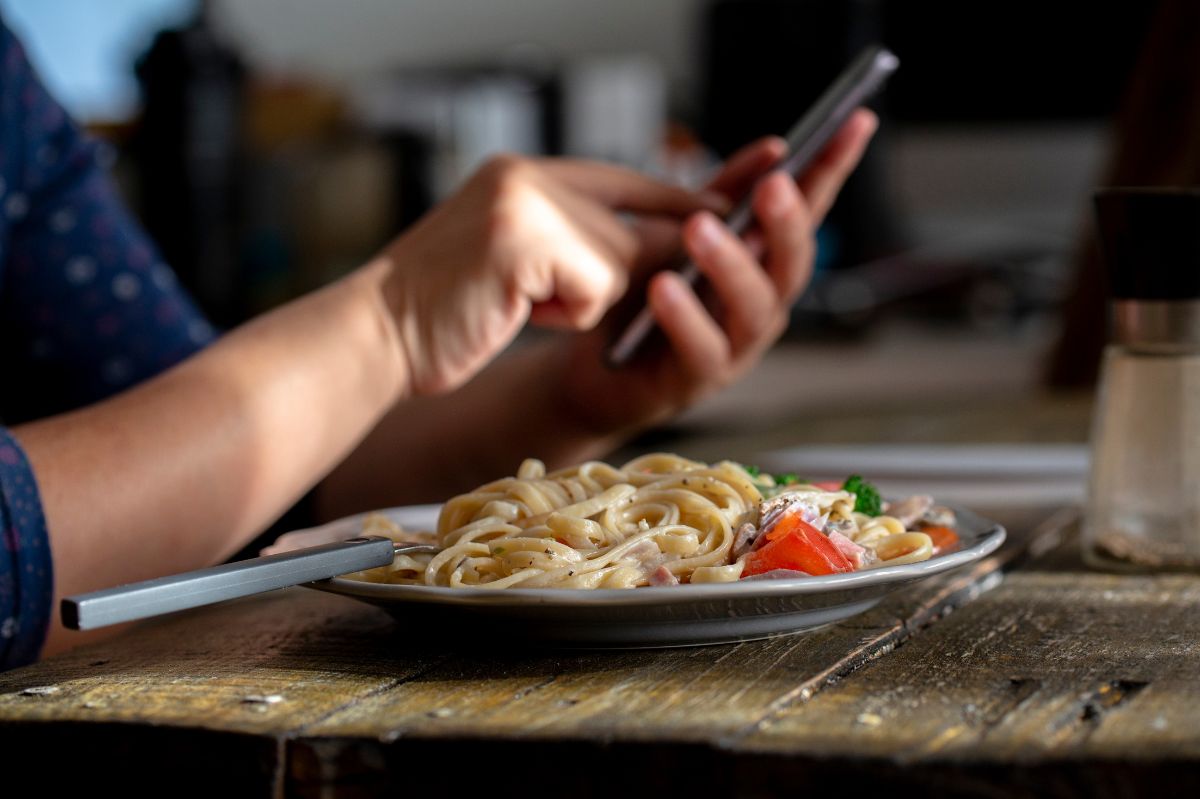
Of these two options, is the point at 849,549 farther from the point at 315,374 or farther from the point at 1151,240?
the point at 315,374

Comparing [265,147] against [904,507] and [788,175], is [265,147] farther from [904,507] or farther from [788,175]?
[904,507]

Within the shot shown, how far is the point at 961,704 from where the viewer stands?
18.6 inches

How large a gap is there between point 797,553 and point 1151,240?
27 cm

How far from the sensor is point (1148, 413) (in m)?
0.74

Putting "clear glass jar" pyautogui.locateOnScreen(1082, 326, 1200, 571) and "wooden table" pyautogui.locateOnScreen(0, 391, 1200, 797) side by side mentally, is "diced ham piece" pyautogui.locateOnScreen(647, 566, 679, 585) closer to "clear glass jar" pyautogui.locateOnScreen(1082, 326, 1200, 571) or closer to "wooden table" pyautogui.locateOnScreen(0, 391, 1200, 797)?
"wooden table" pyautogui.locateOnScreen(0, 391, 1200, 797)

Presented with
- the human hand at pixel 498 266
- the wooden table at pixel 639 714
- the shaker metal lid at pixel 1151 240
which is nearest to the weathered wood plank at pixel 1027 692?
the wooden table at pixel 639 714

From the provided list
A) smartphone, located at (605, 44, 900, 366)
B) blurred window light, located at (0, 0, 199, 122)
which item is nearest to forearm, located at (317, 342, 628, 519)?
smartphone, located at (605, 44, 900, 366)

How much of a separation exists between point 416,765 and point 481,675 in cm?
8

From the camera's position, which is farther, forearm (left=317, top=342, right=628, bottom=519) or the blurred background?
the blurred background

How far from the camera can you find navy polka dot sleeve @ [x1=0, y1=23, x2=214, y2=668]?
3.66 feet

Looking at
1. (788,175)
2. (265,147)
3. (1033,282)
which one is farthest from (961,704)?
(265,147)

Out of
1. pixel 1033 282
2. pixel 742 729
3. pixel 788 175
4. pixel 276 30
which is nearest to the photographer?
pixel 742 729

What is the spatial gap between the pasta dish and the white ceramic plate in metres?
0.02

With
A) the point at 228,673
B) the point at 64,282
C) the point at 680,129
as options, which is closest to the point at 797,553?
the point at 228,673
